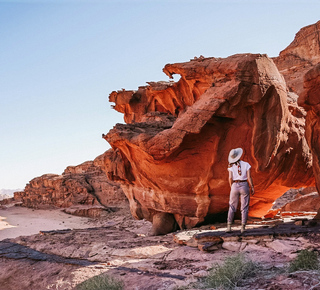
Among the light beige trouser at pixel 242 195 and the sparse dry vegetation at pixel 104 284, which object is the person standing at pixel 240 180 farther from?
the sparse dry vegetation at pixel 104 284

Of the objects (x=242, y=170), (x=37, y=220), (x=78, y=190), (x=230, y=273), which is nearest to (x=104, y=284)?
(x=230, y=273)

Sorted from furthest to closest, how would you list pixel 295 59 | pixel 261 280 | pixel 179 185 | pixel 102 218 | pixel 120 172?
pixel 295 59, pixel 102 218, pixel 120 172, pixel 179 185, pixel 261 280

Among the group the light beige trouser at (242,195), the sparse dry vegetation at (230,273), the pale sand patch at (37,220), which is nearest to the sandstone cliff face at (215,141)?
the light beige trouser at (242,195)

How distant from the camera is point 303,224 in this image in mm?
7492

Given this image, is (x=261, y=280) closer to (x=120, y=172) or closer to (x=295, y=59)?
(x=120, y=172)

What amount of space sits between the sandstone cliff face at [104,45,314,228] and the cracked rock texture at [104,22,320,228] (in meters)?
0.03

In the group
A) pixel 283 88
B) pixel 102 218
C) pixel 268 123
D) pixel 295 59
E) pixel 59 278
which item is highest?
pixel 295 59

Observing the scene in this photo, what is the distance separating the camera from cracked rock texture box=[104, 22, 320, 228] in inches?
371

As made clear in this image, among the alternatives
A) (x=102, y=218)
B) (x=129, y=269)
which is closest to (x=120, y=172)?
(x=129, y=269)

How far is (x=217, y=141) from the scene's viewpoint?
10289 mm

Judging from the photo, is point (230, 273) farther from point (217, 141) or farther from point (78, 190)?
point (78, 190)

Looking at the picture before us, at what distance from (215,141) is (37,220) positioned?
1975 centimetres

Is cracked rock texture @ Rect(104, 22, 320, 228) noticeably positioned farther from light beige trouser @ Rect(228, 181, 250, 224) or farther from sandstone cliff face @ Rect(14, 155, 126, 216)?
sandstone cliff face @ Rect(14, 155, 126, 216)

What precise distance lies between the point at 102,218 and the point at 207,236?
19.5 metres
